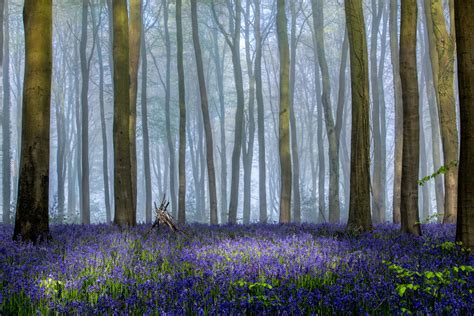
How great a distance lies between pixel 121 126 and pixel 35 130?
3769 mm

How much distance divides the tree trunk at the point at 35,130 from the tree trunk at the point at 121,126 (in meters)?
3.41

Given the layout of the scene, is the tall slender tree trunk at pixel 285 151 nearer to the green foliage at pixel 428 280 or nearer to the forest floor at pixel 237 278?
the forest floor at pixel 237 278

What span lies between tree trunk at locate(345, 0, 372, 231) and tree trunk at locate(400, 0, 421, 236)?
0.77 m

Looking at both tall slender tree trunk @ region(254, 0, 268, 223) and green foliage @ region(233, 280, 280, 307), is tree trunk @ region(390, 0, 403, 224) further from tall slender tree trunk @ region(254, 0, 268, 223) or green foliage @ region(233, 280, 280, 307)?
green foliage @ region(233, 280, 280, 307)

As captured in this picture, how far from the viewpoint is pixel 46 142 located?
8.03m

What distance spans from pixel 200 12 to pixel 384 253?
30156 mm

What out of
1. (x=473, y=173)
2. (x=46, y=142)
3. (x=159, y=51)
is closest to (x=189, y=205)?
(x=159, y=51)

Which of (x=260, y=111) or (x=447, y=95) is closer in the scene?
(x=447, y=95)

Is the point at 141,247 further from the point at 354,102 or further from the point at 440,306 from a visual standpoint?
the point at 354,102

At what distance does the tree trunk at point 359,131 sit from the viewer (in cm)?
959

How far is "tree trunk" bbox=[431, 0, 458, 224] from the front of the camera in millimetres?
11883

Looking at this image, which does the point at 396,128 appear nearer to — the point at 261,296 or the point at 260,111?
the point at 260,111

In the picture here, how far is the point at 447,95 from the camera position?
1211cm

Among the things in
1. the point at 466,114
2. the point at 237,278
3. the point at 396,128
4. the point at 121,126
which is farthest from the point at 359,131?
the point at 396,128
